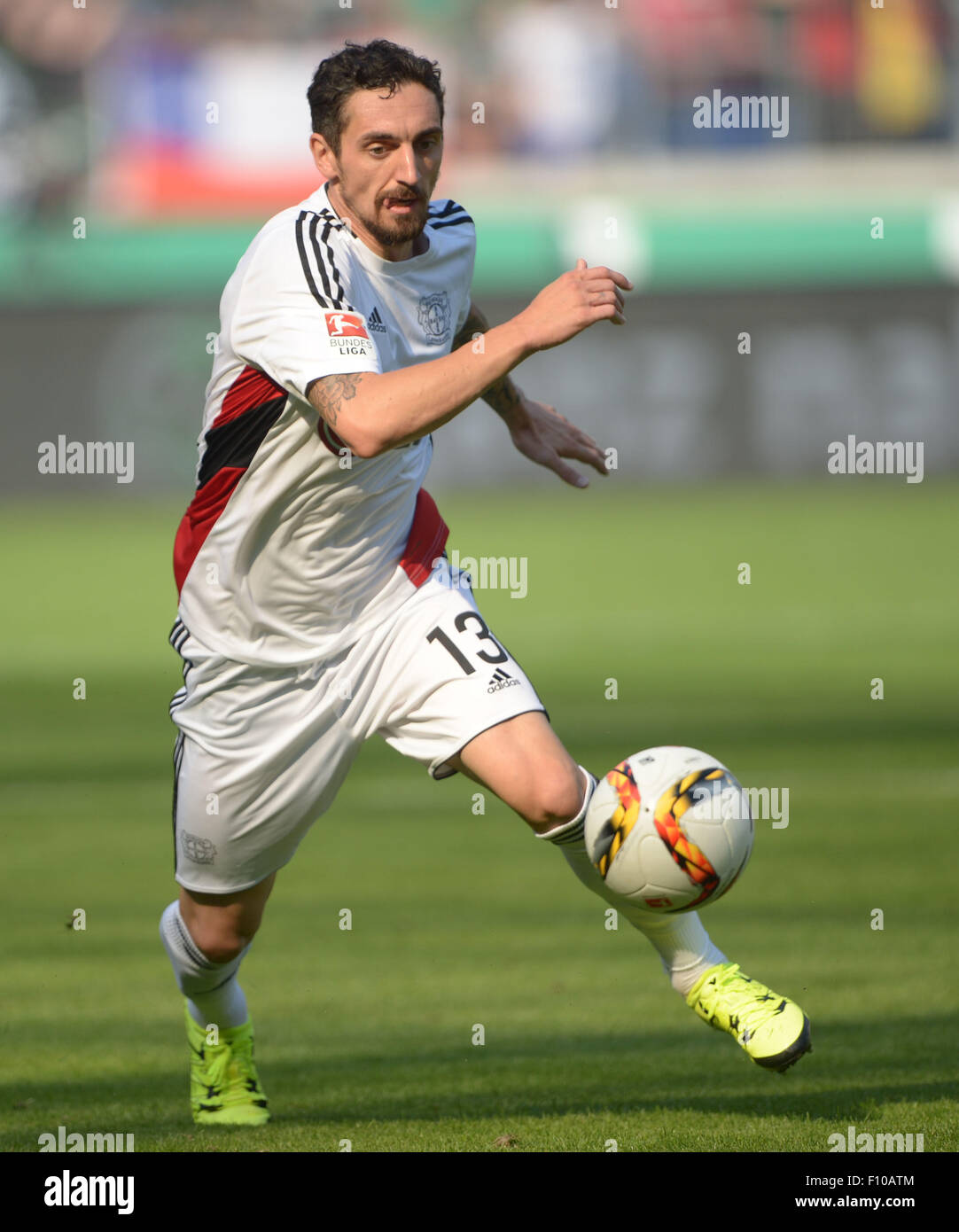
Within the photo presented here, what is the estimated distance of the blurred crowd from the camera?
35.2 meters

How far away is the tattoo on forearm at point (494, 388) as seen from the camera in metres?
5.83

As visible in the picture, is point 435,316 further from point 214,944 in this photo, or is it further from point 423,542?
point 214,944

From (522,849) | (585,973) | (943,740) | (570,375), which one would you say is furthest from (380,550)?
(570,375)

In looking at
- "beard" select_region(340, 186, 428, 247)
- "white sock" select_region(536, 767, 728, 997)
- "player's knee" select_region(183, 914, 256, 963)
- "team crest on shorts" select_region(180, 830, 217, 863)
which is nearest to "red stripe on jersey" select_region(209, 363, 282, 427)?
"beard" select_region(340, 186, 428, 247)

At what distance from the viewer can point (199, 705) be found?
539cm

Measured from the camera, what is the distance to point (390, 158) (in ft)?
15.9

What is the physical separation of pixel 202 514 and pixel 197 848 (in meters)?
0.88

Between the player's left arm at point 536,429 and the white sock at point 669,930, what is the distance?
1.21 meters

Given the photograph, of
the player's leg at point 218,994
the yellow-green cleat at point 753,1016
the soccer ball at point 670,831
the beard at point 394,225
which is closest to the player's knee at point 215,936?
the player's leg at point 218,994

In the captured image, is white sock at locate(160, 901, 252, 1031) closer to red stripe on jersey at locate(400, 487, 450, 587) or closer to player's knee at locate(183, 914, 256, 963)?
player's knee at locate(183, 914, 256, 963)

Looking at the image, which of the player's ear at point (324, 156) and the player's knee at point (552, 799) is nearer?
the player's knee at point (552, 799)

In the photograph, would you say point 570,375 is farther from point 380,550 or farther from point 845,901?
point 380,550

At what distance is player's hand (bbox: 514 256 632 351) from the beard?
1.93 ft

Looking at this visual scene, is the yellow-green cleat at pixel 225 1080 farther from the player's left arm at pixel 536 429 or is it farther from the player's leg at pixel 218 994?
the player's left arm at pixel 536 429
